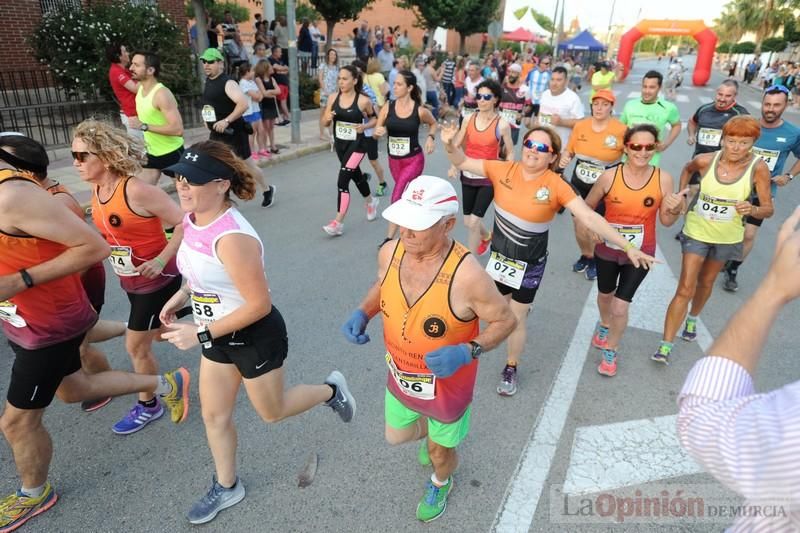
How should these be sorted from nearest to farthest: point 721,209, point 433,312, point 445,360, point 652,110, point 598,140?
point 445,360 < point 433,312 < point 721,209 < point 598,140 < point 652,110

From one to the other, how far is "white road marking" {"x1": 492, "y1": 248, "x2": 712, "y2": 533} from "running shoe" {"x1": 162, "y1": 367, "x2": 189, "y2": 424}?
1989 millimetres

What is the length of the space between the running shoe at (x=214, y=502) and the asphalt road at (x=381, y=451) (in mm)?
49

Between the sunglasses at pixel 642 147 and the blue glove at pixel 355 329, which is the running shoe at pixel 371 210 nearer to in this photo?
the sunglasses at pixel 642 147

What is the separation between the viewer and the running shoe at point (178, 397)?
3269mm

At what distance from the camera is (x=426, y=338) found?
2.21m

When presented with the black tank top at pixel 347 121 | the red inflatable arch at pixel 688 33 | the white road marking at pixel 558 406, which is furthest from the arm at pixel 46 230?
the red inflatable arch at pixel 688 33

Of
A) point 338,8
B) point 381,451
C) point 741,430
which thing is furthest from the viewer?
point 338,8

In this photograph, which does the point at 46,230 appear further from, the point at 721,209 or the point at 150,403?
the point at 721,209

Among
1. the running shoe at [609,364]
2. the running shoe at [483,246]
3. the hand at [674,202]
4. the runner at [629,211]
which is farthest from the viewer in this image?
the running shoe at [483,246]

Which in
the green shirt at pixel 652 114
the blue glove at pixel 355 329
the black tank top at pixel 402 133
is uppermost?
the green shirt at pixel 652 114

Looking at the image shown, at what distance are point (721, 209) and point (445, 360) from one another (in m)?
2.97

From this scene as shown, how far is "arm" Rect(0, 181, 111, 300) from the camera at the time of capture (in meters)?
2.24

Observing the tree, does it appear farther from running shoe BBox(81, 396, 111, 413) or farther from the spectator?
the spectator

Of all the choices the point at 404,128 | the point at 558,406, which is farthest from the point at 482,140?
the point at 558,406
